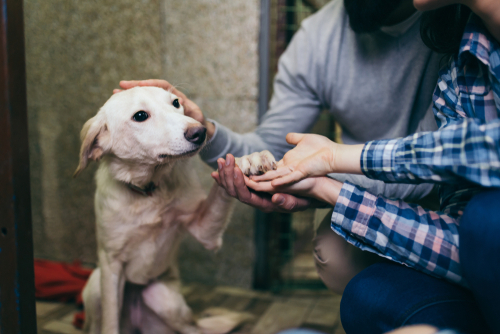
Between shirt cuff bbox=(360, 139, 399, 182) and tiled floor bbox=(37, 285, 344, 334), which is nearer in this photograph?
shirt cuff bbox=(360, 139, 399, 182)

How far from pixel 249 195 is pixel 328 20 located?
75 centimetres

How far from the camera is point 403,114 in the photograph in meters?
1.16

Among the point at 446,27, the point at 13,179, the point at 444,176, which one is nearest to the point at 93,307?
the point at 13,179

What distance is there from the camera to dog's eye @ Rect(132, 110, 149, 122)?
971mm

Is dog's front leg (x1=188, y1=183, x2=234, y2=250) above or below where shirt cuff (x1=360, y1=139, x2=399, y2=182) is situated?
below

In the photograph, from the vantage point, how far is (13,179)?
69 centimetres

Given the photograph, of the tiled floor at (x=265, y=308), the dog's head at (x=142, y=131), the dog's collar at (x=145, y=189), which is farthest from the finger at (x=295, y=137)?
the tiled floor at (x=265, y=308)

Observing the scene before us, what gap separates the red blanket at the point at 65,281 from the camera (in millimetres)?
1288

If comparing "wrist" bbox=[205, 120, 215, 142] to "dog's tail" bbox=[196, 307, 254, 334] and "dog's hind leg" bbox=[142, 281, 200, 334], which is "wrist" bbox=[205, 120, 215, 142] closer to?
"dog's hind leg" bbox=[142, 281, 200, 334]

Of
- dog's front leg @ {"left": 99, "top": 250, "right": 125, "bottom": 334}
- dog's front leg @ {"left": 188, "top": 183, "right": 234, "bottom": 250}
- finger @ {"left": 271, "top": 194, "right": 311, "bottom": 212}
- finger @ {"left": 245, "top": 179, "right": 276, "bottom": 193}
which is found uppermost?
finger @ {"left": 245, "top": 179, "right": 276, "bottom": 193}

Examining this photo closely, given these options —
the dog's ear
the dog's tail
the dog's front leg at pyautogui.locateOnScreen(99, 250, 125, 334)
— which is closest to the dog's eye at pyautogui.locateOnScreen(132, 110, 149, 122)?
the dog's ear

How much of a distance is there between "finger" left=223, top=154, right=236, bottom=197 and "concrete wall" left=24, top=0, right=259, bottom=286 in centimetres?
25

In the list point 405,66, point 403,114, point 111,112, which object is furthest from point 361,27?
point 111,112

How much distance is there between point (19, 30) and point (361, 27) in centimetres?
93
